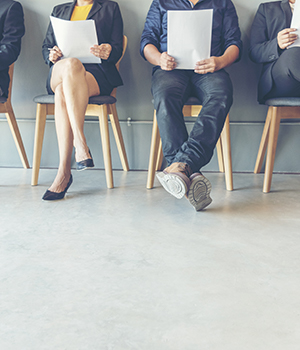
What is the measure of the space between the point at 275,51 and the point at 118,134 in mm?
926

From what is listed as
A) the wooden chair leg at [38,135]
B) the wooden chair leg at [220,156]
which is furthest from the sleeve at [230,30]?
the wooden chair leg at [38,135]

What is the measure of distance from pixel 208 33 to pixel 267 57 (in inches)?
15.1

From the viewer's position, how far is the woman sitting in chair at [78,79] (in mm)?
1552

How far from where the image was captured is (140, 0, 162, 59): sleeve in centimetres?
180

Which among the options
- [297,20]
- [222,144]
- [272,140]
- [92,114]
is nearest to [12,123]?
[92,114]

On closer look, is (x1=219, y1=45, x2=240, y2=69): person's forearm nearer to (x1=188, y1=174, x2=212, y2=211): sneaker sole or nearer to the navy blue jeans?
the navy blue jeans

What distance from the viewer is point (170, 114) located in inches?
58.7

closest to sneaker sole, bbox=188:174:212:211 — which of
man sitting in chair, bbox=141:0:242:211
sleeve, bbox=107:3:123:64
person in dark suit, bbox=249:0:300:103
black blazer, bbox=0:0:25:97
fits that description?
man sitting in chair, bbox=141:0:242:211

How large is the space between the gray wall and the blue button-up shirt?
11.1 inches

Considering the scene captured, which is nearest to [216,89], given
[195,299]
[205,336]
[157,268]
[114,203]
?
[114,203]

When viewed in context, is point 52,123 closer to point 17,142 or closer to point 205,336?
point 17,142

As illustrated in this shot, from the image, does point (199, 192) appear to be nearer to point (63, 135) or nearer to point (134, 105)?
point (63, 135)

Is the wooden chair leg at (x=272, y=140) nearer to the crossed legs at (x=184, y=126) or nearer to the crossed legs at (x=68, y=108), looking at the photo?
the crossed legs at (x=184, y=126)

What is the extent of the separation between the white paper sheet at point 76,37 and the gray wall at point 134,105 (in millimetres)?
505
